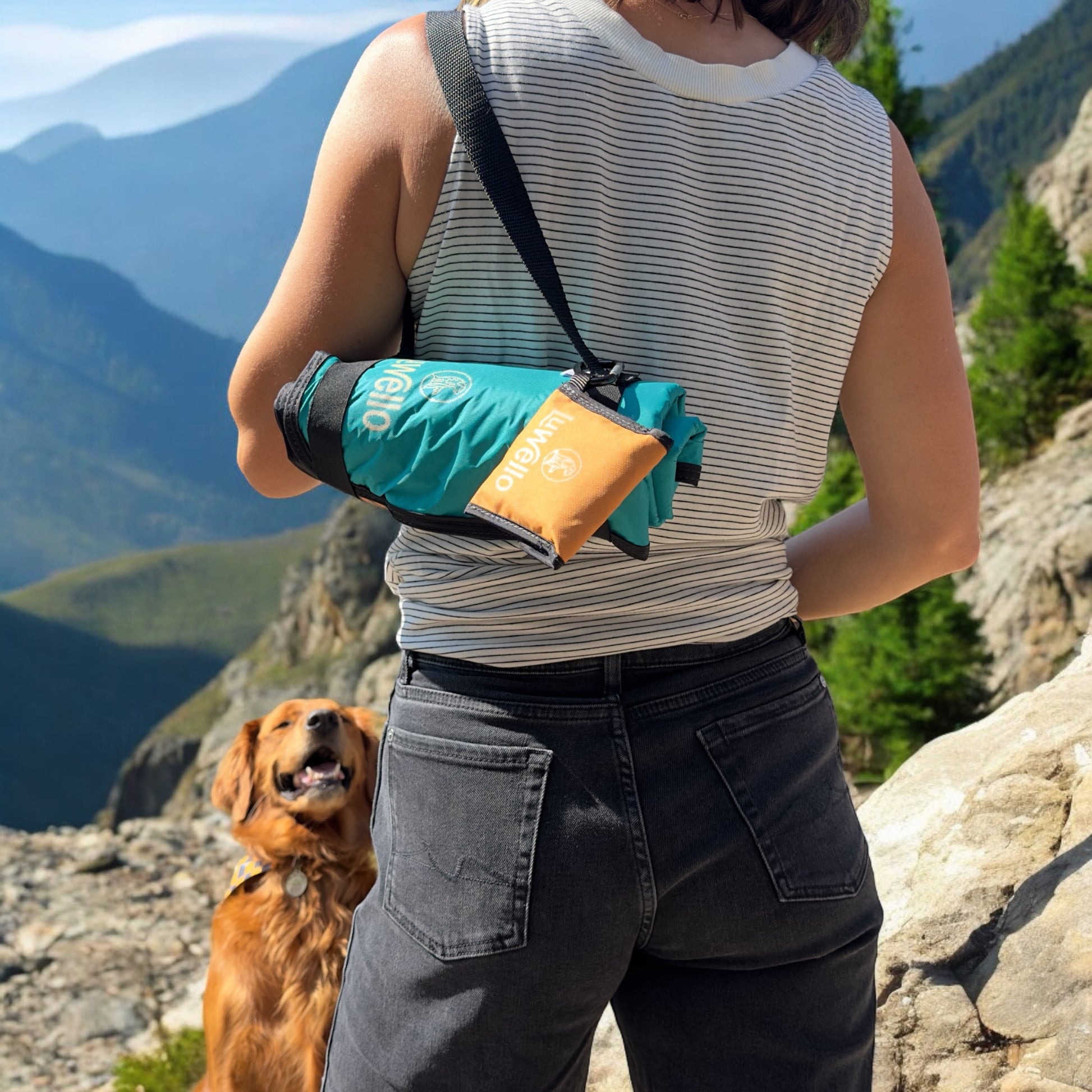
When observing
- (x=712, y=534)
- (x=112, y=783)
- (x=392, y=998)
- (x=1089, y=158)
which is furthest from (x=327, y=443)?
(x=112, y=783)

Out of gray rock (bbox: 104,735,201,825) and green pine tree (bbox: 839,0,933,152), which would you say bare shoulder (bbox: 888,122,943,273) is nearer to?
green pine tree (bbox: 839,0,933,152)

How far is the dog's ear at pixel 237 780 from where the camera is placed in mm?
3764

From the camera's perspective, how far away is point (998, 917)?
2740 mm

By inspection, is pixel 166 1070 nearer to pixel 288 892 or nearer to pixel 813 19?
pixel 288 892

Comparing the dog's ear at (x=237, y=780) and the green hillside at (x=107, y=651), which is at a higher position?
the dog's ear at (x=237, y=780)

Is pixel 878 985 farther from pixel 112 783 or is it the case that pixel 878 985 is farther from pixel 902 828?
pixel 112 783

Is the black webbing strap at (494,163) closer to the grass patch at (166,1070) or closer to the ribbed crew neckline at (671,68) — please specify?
the ribbed crew neckline at (671,68)

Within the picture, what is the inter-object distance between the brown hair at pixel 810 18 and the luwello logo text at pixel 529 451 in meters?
0.55

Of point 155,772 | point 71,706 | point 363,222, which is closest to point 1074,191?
point 363,222

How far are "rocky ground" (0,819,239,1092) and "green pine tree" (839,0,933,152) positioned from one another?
14.8 m

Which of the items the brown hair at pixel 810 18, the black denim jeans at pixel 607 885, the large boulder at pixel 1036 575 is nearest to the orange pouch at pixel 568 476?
the black denim jeans at pixel 607 885

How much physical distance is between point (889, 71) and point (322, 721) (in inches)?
713

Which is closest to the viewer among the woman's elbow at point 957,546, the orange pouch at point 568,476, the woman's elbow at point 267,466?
the orange pouch at point 568,476

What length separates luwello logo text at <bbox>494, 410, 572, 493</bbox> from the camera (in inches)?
46.2
